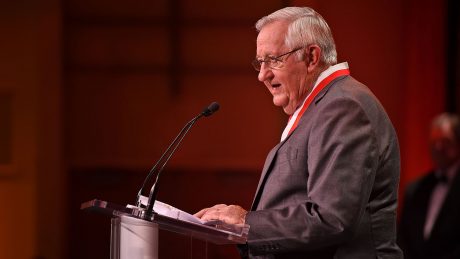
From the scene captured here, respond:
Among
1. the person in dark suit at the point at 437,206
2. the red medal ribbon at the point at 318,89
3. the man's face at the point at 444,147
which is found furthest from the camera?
the man's face at the point at 444,147

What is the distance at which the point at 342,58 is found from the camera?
5434mm

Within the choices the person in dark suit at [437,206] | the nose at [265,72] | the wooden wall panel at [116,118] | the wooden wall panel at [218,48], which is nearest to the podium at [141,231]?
the nose at [265,72]

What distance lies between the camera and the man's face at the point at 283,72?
2264 mm

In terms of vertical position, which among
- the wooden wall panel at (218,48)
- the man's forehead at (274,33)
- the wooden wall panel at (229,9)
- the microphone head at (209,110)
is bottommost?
the microphone head at (209,110)

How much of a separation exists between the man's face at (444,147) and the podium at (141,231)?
3.14 m

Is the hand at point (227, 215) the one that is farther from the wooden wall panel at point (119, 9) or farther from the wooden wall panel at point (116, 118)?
the wooden wall panel at point (119, 9)

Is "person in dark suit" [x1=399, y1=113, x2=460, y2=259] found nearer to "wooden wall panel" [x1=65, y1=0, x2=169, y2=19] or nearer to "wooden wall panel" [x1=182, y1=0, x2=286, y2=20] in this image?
"wooden wall panel" [x1=182, y1=0, x2=286, y2=20]

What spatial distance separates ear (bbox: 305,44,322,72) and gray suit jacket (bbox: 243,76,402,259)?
3.3 inches

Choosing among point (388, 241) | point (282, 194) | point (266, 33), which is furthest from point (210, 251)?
point (266, 33)

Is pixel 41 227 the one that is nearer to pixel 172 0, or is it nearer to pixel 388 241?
pixel 172 0

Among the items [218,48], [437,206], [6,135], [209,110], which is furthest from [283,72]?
[6,135]

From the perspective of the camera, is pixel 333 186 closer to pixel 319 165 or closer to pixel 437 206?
pixel 319 165

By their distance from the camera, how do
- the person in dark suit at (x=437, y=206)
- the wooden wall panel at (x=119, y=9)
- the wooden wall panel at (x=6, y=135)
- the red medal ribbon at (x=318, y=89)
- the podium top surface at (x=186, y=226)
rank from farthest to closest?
1. the wooden wall panel at (x=119, y=9)
2. the wooden wall panel at (x=6, y=135)
3. the person in dark suit at (x=437, y=206)
4. the red medal ribbon at (x=318, y=89)
5. the podium top surface at (x=186, y=226)

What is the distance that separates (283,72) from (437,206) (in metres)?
2.76
